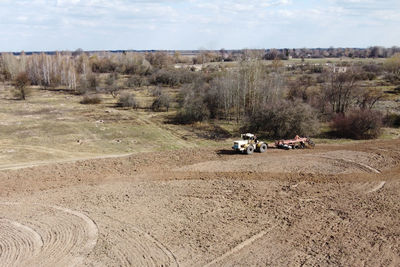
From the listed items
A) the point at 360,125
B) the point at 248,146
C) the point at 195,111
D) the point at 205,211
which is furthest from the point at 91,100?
the point at 205,211

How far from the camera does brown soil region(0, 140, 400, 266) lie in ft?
44.6

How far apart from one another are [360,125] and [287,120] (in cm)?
709

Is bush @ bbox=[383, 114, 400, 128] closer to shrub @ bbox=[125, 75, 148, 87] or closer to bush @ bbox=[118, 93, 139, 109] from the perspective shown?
bush @ bbox=[118, 93, 139, 109]

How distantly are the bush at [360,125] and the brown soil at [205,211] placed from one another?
295 inches

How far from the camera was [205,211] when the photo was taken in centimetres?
1720

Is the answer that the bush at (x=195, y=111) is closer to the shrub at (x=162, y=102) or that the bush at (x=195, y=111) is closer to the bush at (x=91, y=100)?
the shrub at (x=162, y=102)

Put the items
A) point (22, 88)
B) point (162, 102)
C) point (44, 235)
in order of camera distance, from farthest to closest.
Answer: point (22, 88)
point (162, 102)
point (44, 235)

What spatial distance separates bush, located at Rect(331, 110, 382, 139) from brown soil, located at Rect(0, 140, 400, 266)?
24.6ft

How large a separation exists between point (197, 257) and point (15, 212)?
10014 mm

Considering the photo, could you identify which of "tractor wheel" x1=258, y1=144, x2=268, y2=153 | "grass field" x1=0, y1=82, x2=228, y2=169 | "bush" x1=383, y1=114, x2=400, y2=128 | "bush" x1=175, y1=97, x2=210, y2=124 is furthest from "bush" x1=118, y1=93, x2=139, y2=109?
"bush" x1=383, y1=114, x2=400, y2=128

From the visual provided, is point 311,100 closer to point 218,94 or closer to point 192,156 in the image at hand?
point 218,94

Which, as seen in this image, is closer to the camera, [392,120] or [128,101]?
[392,120]

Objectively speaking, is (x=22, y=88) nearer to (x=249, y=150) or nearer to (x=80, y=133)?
(x=80, y=133)

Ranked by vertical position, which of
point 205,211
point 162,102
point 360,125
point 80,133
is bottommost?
point 205,211
